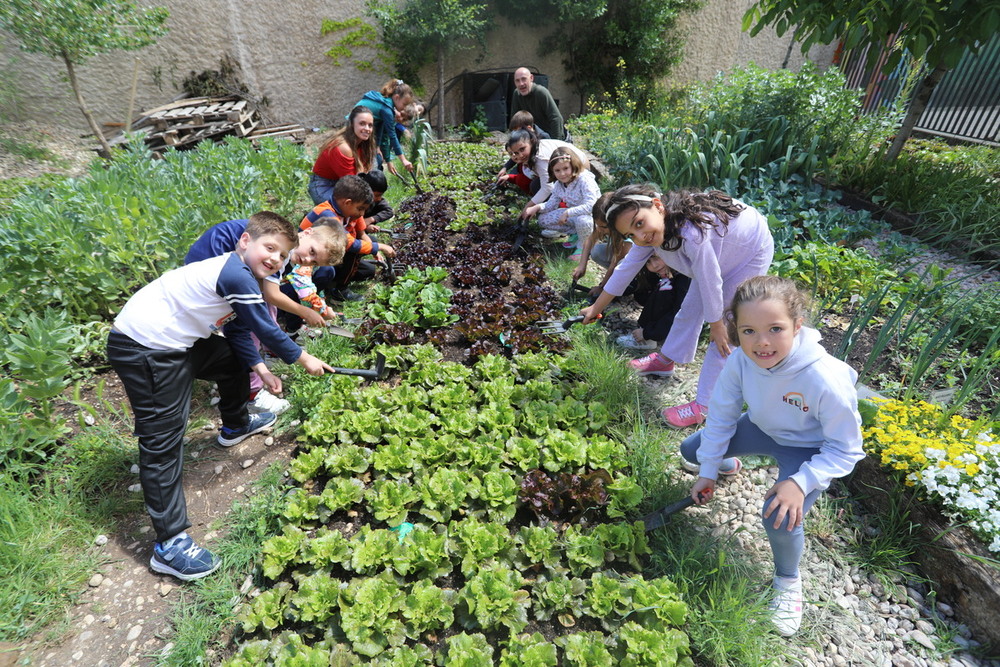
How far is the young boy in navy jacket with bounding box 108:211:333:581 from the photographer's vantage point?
2004mm

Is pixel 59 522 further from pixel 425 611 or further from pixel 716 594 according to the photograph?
pixel 716 594

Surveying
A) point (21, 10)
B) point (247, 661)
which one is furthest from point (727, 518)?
point (21, 10)

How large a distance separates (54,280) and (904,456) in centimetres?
502

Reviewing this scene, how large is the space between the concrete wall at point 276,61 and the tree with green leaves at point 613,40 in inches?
15.1

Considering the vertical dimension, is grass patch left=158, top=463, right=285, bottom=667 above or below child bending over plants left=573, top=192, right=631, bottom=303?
below

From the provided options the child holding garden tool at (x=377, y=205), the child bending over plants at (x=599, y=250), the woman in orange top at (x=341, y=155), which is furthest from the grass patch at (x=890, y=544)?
the woman in orange top at (x=341, y=155)

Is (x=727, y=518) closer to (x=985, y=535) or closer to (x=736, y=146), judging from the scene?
(x=985, y=535)

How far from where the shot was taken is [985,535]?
5.90 ft

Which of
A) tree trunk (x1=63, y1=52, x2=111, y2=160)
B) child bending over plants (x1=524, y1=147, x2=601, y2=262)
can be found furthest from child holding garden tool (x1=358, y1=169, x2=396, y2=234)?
tree trunk (x1=63, y1=52, x2=111, y2=160)

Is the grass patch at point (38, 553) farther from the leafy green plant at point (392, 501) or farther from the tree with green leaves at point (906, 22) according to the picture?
the tree with green leaves at point (906, 22)

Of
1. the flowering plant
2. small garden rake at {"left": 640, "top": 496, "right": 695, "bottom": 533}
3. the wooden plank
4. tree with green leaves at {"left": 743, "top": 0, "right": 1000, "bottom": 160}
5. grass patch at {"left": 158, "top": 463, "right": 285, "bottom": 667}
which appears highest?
tree with green leaves at {"left": 743, "top": 0, "right": 1000, "bottom": 160}

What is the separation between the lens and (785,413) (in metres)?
1.75

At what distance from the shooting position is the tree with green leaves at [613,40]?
35.8ft

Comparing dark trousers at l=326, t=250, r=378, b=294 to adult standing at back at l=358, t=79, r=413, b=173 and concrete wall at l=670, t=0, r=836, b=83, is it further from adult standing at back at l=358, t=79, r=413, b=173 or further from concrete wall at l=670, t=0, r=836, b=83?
concrete wall at l=670, t=0, r=836, b=83
